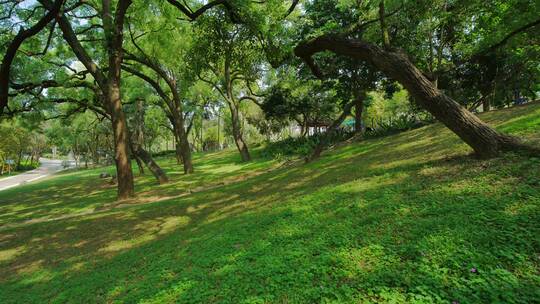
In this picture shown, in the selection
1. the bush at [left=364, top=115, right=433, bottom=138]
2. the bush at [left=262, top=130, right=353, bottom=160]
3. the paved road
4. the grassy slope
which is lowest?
the paved road

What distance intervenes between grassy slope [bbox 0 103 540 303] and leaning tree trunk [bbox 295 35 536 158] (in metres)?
Result: 0.42

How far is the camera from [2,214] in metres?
11.8

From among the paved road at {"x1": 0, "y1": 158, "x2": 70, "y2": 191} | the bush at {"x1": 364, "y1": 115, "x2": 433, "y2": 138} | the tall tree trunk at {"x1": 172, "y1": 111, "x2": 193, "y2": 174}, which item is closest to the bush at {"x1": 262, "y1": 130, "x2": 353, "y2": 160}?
the bush at {"x1": 364, "y1": 115, "x2": 433, "y2": 138}

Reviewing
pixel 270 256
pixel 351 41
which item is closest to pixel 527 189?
pixel 270 256

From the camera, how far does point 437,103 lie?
16.9 feet

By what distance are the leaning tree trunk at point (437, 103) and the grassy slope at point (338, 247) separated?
418 millimetres

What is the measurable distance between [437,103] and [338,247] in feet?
11.0

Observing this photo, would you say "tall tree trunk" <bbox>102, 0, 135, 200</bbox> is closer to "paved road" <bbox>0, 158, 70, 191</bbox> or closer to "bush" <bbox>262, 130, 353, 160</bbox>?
"bush" <bbox>262, 130, 353, 160</bbox>

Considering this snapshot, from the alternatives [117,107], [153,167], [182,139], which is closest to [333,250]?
[117,107]

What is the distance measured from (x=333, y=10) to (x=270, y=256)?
16340mm

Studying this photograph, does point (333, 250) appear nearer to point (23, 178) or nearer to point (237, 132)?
point (237, 132)

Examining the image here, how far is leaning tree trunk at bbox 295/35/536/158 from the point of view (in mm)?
4910

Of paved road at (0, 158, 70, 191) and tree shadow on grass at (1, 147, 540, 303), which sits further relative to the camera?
paved road at (0, 158, 70, 191)

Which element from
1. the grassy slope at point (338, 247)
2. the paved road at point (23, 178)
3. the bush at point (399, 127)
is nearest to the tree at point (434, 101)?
the grassy slope at point (338, 247)
